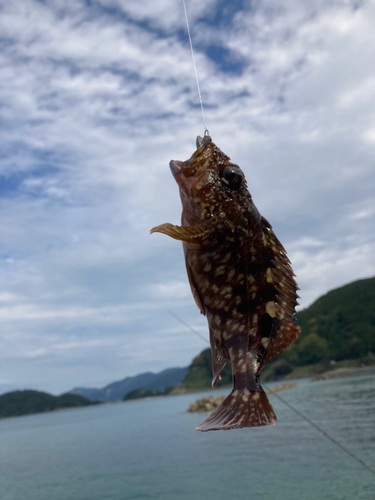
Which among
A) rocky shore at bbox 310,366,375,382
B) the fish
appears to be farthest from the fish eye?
rocky shore at bbox 310,366,375,382

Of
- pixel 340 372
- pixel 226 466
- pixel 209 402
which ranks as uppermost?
pixel 340 372

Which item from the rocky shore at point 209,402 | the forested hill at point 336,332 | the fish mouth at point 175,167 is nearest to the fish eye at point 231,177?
the fish mouth at point 175,167

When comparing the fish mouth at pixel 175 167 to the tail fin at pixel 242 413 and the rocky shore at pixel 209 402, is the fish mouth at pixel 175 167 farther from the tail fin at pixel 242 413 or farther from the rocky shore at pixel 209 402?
the rocky shore at pixel 209 402

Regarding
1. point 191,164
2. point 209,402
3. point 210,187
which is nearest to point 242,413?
point 210,187

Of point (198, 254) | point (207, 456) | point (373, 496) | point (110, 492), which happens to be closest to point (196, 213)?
point (198, 254)

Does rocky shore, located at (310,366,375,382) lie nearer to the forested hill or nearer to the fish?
the forested hill

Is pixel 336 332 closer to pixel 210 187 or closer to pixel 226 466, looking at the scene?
pixel 226 466
